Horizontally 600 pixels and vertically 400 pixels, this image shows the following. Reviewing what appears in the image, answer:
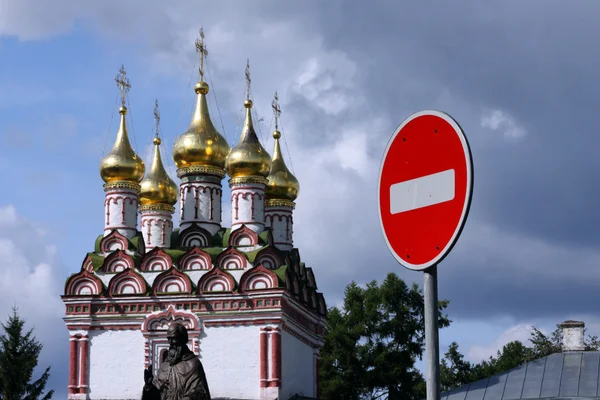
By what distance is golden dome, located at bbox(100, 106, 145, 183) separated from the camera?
36812 millimetres

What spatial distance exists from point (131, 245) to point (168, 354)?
29.9 metres

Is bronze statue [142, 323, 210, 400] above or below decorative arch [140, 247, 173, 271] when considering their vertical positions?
below

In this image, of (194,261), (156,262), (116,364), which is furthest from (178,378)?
(156,262)

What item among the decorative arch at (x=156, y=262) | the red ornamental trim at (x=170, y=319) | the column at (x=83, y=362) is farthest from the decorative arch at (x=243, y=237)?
the column at (x=83, y=362)

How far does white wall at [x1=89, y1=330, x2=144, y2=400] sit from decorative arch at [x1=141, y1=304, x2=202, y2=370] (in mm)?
262

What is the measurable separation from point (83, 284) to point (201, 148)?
5884 millimetres

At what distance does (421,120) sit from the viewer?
407cm

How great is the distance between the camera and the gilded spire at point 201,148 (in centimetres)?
3709

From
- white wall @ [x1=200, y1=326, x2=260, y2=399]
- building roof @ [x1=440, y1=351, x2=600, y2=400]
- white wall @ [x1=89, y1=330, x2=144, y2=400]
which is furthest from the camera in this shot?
white wall @ [x1=89, y1=330, x2=144, y2=400]

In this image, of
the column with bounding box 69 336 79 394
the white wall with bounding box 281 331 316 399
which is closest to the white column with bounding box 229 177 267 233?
the white wall with bounding box 281 331 316 399

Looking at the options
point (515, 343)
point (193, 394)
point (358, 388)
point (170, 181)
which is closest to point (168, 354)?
point (193, 394)

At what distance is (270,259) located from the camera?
35.3 meters

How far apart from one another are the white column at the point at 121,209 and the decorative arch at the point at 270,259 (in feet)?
14.7

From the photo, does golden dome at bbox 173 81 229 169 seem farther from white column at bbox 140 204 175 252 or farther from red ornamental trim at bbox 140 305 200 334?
red ornamental trim at bbox 140 305 200 334
